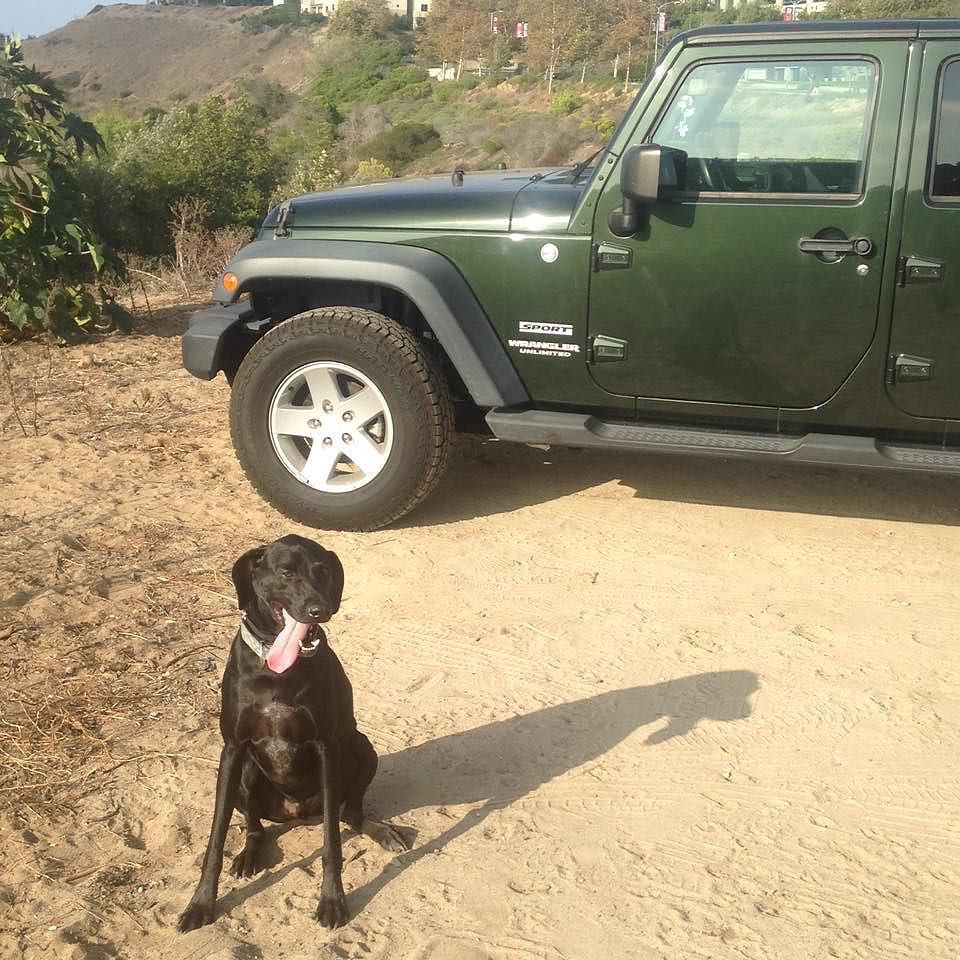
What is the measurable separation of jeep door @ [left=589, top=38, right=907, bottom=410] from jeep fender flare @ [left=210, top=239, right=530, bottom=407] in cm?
45

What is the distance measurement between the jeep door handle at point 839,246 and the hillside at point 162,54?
87.4 meters

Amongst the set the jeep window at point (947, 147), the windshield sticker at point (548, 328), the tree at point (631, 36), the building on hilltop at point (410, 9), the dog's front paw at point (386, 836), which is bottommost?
the dog's front paw at point (386, 836)

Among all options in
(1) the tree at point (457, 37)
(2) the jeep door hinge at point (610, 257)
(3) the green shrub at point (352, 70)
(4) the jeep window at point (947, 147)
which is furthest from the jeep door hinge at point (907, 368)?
(1) the tree at point (457, 37)

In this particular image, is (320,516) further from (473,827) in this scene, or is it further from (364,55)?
(364,55)

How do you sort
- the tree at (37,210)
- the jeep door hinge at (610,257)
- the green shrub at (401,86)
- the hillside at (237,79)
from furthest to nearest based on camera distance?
the green shrub at (401,86)
the hillside at (237,79)
the tree at (37,210)
the jeep door hinge at (610,257)

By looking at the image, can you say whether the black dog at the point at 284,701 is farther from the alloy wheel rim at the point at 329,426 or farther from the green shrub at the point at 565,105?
the green shrub at the point at 565,105

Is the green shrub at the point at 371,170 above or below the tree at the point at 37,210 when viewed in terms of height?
below

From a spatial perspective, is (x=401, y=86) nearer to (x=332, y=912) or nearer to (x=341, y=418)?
(x=341, y=418)

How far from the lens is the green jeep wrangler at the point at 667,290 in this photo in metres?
4.40

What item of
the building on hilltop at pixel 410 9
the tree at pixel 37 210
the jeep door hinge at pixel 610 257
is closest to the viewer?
the jeep door hinge at pixel 610 257

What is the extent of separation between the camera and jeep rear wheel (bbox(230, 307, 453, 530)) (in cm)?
492

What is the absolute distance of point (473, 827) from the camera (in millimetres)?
3174

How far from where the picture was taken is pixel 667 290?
4.63m

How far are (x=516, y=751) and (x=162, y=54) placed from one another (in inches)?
4593
